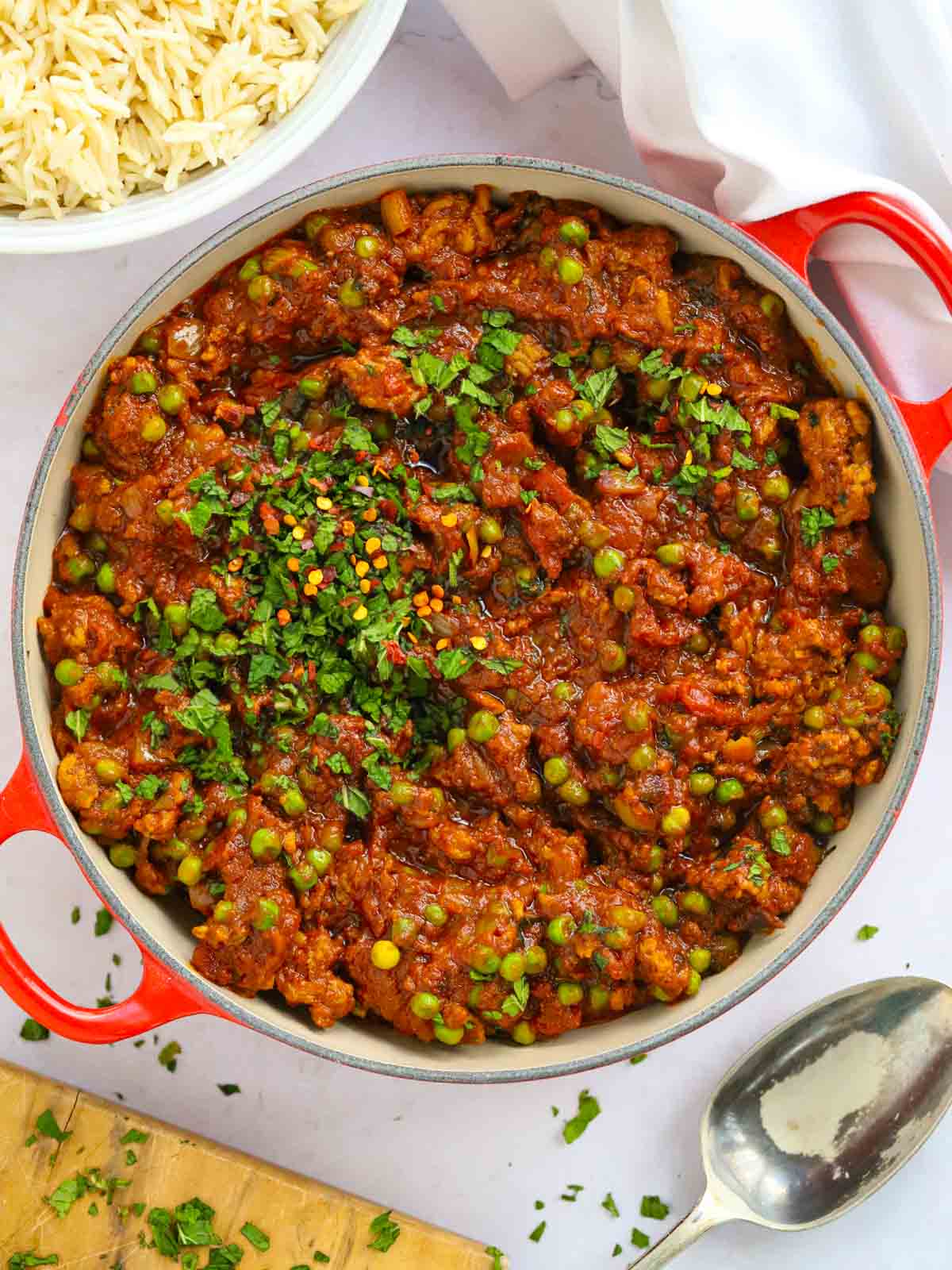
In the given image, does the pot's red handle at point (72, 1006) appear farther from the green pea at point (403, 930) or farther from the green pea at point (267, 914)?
the green pea at point (403, 930)

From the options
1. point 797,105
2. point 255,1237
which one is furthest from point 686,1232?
point 797,105

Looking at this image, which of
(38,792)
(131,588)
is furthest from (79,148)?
(38,792)

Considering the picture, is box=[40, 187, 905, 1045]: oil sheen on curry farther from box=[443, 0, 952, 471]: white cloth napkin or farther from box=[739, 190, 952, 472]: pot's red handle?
box=[443, 0, 952, 471]: white cloth napkin

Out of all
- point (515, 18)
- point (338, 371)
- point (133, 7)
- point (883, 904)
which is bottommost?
point (883, 904)

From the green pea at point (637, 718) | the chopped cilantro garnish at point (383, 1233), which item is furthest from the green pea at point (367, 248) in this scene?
the chopped cilantro garnish at point (383, 1233)

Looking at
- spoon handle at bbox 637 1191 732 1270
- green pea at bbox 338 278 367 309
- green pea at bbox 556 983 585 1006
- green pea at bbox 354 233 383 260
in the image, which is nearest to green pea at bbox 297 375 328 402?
green pea at bbox 338 278 367 309

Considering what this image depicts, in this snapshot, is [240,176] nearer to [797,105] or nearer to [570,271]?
[570,271]

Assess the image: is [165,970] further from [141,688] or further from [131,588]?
[131,588]
